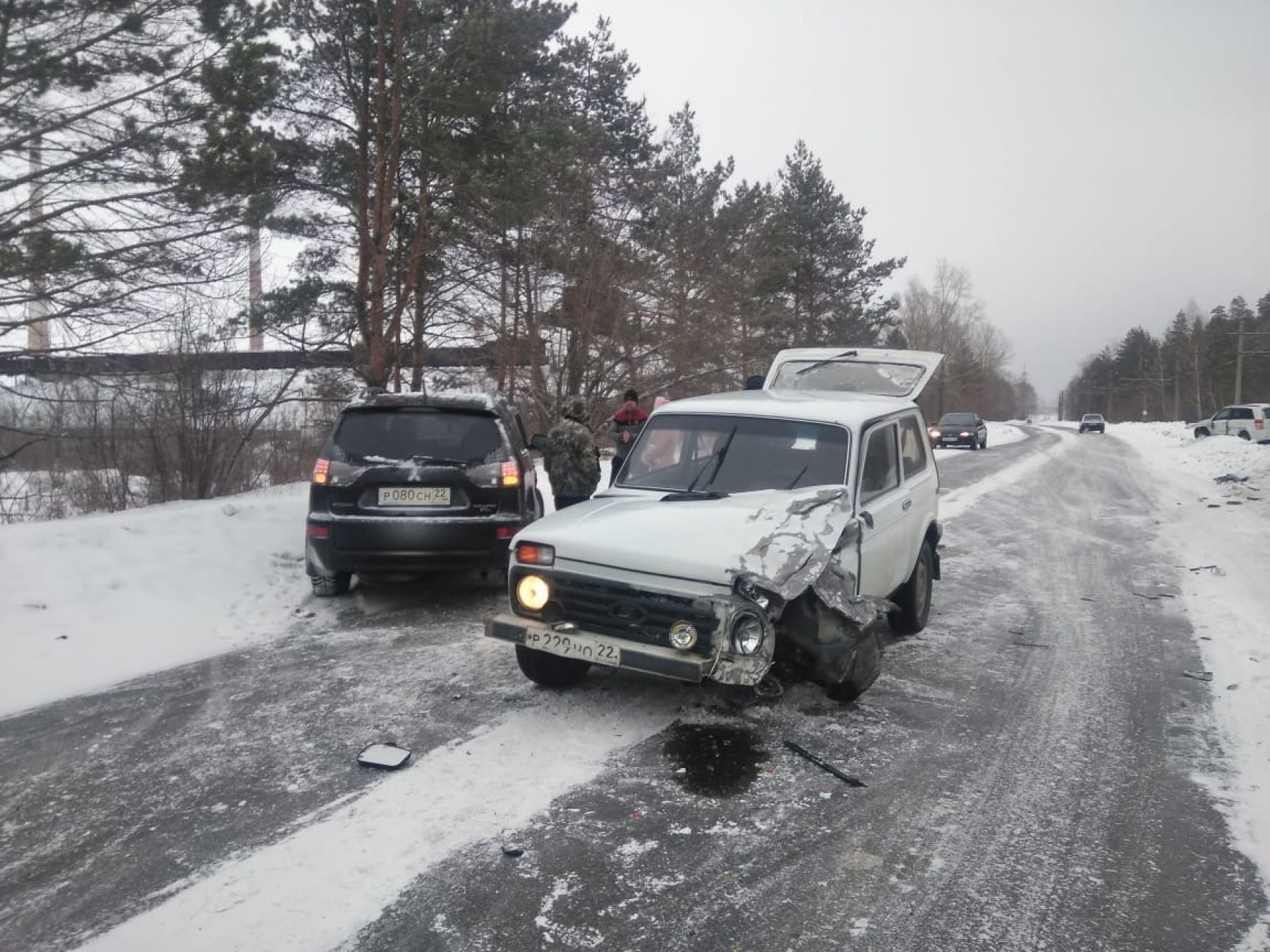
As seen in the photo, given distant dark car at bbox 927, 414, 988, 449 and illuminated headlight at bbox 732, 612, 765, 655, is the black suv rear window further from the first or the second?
distant dark car at bbox 927, 414, 988, 449

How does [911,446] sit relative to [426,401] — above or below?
below

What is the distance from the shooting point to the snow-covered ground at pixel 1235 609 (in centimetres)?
391

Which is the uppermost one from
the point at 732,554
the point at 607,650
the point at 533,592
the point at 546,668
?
the point at 732,554

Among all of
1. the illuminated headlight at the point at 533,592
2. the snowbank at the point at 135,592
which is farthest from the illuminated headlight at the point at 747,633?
the snowbank at the point at 135,592

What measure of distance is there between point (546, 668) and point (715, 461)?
166 cm

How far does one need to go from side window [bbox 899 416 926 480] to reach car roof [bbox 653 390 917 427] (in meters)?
0.16

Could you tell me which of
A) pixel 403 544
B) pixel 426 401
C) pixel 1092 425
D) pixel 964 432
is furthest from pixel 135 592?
pixel 1092 425

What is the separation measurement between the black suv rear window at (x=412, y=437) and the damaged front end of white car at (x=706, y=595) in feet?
7.34

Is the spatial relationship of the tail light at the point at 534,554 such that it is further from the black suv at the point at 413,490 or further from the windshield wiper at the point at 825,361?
the windshield wiper at the point at 825,361

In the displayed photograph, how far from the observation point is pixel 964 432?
1305 inches

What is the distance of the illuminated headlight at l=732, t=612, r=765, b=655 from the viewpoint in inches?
157

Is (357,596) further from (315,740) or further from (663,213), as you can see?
(663,213)

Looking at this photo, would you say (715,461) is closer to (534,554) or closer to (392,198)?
(534,554)

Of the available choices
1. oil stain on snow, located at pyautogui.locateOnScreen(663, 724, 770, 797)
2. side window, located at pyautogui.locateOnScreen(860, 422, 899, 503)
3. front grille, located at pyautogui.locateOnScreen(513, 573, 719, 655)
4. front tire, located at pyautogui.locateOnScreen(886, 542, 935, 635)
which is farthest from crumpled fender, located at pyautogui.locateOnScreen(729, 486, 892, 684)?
front tire, located at pyautogui.locateOnScreen(886, 542, 935, 635)
